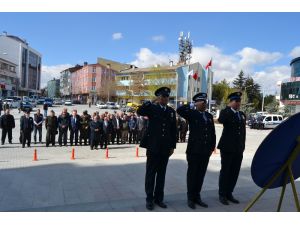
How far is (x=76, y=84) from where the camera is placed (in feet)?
440

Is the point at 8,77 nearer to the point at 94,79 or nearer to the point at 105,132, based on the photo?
the point at 94,79

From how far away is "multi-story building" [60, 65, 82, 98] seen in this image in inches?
5733

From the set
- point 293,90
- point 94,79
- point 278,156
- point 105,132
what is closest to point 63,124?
point 105,132

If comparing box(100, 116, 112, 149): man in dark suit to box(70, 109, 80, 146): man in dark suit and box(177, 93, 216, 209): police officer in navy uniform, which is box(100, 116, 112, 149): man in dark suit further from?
box(177, 93, 216, 209): police officer in navy uniform

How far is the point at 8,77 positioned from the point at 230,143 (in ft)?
277

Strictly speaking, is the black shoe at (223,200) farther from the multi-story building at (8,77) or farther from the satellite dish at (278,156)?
the multi-story building at (8,77)

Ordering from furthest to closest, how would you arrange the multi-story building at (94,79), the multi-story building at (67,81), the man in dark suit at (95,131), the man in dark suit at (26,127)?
the multi-story building at (67,81) < the multi-story building at (94,79) < the man in dark suit at (95,131) < the man in dark suit at (26,127)

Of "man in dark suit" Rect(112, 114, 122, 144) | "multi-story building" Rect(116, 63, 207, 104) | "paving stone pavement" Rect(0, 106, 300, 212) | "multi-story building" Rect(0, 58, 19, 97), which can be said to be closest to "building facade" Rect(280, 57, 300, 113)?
"multi-story building" Rect(116, 63, 207, 104)

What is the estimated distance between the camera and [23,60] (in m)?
99.6

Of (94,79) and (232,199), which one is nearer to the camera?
(232,199)

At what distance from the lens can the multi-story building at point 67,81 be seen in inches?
5733

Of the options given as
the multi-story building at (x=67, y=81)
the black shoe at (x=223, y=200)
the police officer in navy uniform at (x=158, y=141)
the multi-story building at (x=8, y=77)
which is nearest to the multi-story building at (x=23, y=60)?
the multi-story building at (x=8, y=77)

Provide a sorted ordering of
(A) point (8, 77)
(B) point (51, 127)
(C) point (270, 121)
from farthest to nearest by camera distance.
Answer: (A) point (8, 77)
(C) point (270, 121)
(B) point (51, 127)

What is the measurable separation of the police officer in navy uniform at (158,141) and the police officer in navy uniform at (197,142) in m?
0.29
